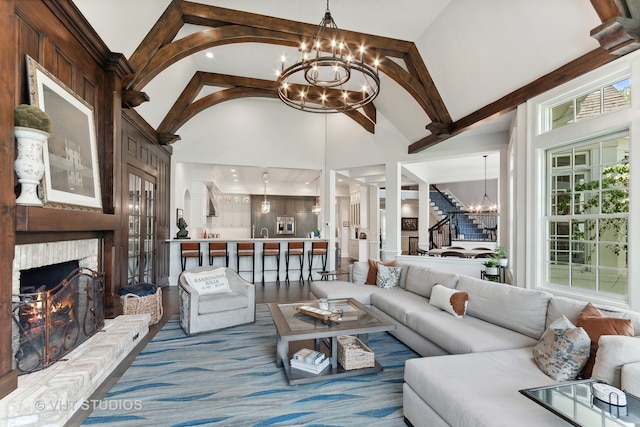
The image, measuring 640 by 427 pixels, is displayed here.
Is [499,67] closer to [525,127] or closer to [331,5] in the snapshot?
[525,127]

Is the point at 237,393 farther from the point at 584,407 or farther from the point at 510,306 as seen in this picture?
the point at 510,306

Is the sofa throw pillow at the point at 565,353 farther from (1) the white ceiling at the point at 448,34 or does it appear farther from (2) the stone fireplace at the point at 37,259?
(2) the stone fireplace at the point at 37,259

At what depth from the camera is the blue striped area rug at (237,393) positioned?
87.3 inches

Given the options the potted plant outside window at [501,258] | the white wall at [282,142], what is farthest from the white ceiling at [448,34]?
the potted plant outside window at [501,258]

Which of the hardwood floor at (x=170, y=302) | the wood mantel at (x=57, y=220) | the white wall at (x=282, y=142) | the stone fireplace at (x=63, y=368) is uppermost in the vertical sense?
the white wall at (x=282, y=142)

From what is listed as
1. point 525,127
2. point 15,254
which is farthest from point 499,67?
point 15,254

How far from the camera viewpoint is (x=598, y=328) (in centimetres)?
201

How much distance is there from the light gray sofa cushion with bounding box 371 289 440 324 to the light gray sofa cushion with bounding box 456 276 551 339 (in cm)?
45

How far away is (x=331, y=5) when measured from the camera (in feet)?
12.6

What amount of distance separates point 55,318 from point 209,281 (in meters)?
1.84

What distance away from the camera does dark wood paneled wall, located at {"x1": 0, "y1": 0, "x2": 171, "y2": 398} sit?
75.1 inches

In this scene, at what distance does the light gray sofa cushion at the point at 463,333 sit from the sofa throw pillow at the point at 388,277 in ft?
4.19

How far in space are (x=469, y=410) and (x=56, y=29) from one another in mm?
3998

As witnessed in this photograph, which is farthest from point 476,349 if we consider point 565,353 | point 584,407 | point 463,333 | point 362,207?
point 362,207
